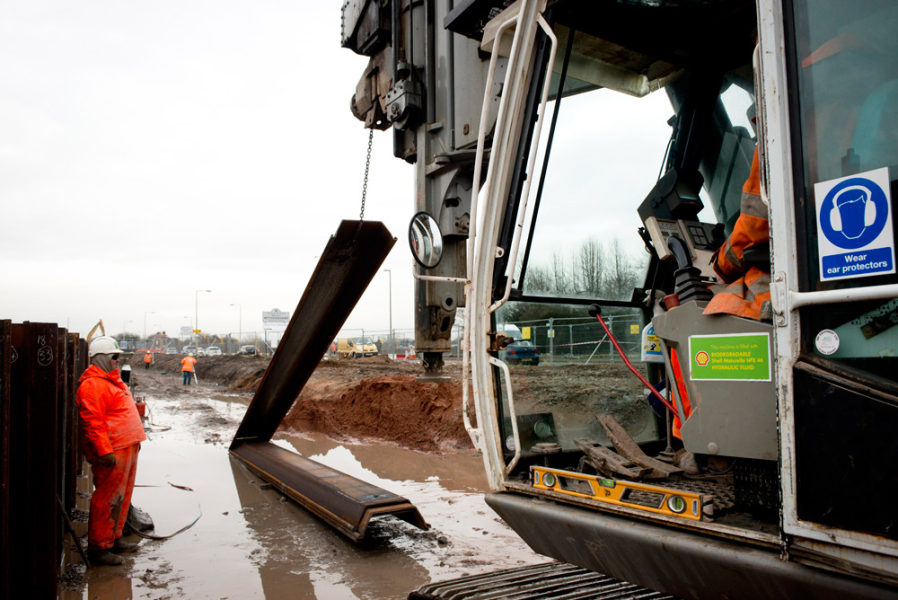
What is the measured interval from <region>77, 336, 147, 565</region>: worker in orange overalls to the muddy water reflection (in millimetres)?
219

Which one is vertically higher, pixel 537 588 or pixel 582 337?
pixel 582 337

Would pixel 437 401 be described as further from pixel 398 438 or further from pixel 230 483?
pixel 230 483

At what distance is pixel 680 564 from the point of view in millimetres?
2197

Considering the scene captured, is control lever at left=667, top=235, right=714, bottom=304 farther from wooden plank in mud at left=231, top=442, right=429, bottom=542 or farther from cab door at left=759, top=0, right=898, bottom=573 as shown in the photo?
wooden plank in mud at left=231, top=442, right=429, bottom=542

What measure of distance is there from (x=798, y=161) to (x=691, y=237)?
5.00 ft

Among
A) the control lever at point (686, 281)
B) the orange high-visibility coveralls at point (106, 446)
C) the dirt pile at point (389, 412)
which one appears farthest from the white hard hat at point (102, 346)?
the dirt pile at point (389, 412)

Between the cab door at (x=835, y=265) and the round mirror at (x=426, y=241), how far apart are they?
169 cm

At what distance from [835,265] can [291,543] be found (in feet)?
15.5

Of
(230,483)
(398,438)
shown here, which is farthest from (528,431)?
(398,438)

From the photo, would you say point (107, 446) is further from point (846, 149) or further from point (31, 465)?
point (846, 149)

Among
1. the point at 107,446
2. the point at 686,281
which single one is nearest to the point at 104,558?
the point at 107,446

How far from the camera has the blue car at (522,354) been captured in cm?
354

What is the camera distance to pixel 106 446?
4816 mm

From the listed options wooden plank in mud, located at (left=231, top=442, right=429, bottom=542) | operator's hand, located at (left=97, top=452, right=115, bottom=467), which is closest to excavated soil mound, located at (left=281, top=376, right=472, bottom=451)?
wooden plank in mud, located at (left=231, top=442, right=429, bottom=542)
